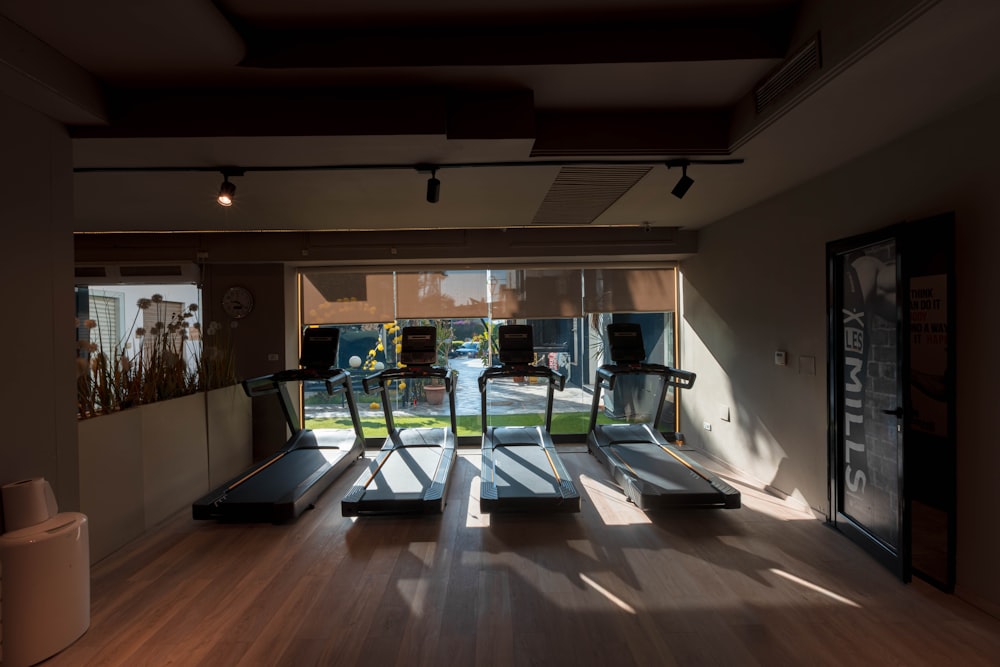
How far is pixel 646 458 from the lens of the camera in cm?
472

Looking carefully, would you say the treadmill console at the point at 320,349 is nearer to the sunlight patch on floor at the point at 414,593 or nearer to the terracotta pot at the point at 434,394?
the terracotta pot at the point at 434,394

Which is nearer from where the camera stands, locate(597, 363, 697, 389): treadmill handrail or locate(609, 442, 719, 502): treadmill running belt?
locate(609, 442, 719, 502): treadmill running belt

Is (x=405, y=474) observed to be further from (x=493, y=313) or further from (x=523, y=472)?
(x=493, y=313)

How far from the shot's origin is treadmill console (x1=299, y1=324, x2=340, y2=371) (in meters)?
5.39

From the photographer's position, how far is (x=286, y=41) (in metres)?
2.42

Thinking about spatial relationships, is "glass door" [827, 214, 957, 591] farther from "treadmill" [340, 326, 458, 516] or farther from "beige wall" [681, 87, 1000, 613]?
"treadmill" [340, 326, 458, 516]

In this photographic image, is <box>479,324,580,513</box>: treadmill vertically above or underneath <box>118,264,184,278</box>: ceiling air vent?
underneath

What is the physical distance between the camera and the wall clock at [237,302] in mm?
5902

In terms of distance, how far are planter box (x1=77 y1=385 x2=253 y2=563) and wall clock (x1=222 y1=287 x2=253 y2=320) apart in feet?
4.23

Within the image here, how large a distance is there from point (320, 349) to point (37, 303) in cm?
294

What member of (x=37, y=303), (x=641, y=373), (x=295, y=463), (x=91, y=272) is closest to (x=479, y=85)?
(x=37, y=303)

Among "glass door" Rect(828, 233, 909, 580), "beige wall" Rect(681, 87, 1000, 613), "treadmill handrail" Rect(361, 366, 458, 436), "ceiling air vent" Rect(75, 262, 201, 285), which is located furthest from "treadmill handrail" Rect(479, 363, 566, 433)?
"ceiling air vent" Rect(75, 262, 201, 285)

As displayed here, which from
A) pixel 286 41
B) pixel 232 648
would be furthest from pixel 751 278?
pixel 232 648

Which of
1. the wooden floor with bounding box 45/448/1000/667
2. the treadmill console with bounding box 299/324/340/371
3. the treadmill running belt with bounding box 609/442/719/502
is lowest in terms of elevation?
the wooden floor with bounding box 45/448/1000/667
